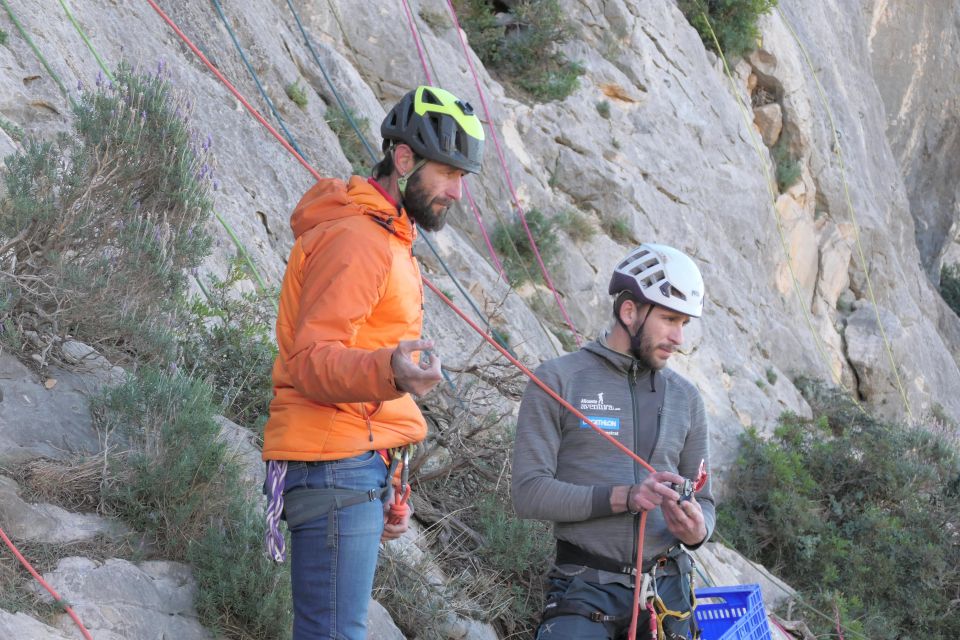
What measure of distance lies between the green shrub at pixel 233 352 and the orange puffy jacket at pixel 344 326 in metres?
2.10

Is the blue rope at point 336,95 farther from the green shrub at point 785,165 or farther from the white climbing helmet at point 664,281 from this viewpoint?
the green shrub at point 785,165

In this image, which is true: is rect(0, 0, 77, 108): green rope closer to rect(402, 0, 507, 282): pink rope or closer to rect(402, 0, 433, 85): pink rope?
rect(402, 0, 507, 282): pink rope

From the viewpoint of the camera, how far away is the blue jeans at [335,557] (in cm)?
286

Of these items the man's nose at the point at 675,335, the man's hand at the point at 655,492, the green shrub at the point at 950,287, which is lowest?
the green shrub at the point at 950,287

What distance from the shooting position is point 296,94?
8.55m

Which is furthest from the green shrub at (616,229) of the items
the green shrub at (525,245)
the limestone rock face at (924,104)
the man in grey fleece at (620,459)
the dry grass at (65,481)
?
the limestone rock face at (924,104)

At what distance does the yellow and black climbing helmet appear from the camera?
3.09 m

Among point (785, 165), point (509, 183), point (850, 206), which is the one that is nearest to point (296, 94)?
point (509, 183)

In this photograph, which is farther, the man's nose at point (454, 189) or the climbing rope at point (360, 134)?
the climbing rope at point (360, 134)

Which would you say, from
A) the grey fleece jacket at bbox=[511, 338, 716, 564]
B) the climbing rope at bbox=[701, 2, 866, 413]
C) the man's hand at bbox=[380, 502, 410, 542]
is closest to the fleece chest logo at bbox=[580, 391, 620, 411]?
the grey fleece jacket at bbox=[511, 338, 716, 564]

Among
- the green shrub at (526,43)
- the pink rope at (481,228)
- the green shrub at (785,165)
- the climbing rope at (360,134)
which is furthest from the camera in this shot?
the green shrub at (785,165)

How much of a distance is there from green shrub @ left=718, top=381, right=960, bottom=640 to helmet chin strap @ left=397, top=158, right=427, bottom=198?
597 cm

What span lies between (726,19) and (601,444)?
13026 mm

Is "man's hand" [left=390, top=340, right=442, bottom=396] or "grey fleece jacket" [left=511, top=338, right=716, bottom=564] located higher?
"man's hand" [left=390, top=340, right=442, bottom=396]
